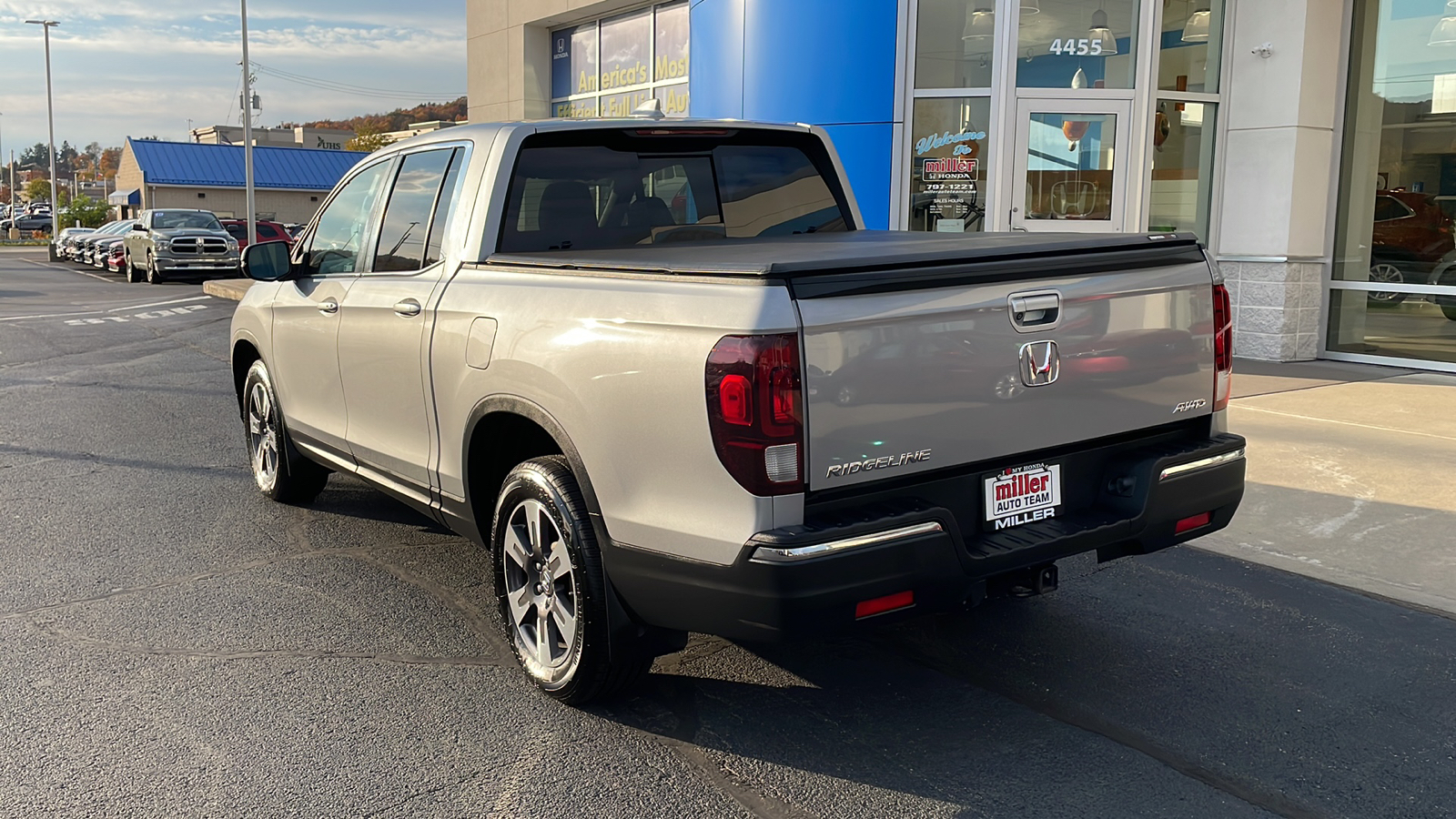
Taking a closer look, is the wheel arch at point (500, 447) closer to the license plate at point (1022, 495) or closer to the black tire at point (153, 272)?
the license plate at point (1022, 495)

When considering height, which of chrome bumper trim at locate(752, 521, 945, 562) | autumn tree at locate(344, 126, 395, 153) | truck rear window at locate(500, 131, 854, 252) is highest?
autumn tree at locate(344, 126, 395, 153)

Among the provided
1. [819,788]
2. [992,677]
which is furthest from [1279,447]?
[819,788]

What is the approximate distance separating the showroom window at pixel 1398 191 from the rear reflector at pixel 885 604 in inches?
401

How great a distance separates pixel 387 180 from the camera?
5.35 m

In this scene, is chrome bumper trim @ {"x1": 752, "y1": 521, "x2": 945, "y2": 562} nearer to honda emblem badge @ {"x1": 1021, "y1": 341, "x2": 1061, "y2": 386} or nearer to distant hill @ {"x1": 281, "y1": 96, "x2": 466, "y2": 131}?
honda emblem badge @ {"x1": 1021, "y1": 341, "x2": 1061, "y2": 386}

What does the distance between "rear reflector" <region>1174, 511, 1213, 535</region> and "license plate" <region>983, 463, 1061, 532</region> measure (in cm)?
52

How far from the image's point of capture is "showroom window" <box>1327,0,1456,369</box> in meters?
11.5

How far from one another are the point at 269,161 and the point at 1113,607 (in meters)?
67.8

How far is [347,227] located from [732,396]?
3.16 m

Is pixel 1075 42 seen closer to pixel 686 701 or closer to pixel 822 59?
pixel 822 59

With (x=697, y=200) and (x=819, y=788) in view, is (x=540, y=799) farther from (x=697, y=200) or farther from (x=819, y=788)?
(x=697, y=200)

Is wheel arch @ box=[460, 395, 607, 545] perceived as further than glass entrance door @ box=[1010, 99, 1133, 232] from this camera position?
No

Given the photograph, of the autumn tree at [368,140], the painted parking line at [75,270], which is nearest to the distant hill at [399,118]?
the autumn tree at [368,140]

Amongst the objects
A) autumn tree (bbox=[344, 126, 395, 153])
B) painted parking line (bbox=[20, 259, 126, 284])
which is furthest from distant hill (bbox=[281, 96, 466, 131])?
painted parking line (bbox=[20, 259, 126, 284])
